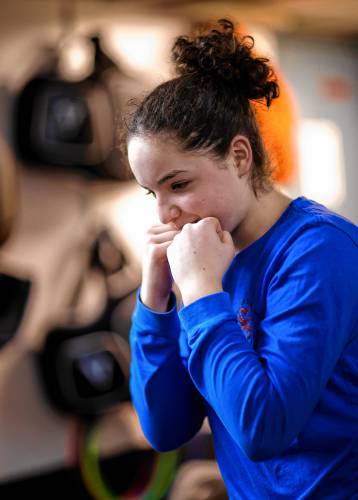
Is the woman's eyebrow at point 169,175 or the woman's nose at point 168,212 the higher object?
the woman's eyebrow at point 169,175

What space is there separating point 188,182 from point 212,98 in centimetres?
12

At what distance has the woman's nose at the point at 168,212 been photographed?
0.87 metres

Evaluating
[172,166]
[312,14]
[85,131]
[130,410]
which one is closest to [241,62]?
[172,166]

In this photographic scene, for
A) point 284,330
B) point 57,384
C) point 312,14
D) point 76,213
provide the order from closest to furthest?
point 284,330 → point 57,384 → point 76,213 → point 312,14

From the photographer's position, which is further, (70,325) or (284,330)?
(70,325)

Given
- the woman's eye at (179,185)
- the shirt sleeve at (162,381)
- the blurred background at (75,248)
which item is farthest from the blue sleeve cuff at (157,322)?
the blurred background at (75,248)

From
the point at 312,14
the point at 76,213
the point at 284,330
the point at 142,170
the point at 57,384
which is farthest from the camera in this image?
the point at 312,14

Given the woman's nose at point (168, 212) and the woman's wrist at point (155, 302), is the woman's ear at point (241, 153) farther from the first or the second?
the woman's wrist at point (155, 302)

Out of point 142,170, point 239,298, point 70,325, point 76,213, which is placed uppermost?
point 142,170

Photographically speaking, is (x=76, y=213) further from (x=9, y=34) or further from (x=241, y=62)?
(x=241, y=62)

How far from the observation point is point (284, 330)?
2.43 feet

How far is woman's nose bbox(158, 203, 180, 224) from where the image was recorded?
2.86 feet

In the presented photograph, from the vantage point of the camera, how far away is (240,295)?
88 cm

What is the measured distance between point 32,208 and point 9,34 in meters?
0.56
